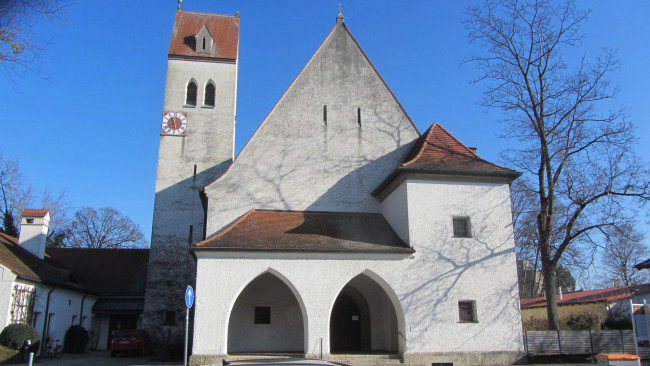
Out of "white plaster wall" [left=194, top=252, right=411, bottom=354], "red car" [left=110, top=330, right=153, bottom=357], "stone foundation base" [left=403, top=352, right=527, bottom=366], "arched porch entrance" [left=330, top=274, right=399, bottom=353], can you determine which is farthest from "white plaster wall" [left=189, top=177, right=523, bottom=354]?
"red car" [left=110, top=330, right=153, bottom=357]

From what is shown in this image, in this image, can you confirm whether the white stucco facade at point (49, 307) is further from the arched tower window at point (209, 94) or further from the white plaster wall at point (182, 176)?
the arched tower window at point (209, 94)

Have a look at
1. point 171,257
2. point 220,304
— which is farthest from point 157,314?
point 220,304

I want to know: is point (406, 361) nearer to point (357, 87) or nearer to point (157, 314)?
point (357, 87)

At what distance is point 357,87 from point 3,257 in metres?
16.3

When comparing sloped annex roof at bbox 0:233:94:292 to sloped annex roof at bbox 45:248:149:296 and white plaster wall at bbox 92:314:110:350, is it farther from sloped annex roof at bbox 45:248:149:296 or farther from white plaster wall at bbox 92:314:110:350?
white plaster wall at bbox 92:314:110:350

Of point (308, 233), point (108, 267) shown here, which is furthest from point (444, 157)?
point (108, 267)

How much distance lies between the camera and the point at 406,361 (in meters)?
16.1

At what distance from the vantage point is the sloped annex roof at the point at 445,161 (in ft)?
58.1

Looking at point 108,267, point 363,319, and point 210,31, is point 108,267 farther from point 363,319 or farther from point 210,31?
point 363,319

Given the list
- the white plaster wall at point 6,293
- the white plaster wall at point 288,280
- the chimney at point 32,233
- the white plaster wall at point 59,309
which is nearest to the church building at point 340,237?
the white plaster wall at point 288,280

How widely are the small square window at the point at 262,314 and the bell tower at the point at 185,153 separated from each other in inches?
235

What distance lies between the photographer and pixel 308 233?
17859 mm

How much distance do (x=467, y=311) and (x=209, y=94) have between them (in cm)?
1790

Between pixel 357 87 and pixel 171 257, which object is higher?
pixel 357 87
